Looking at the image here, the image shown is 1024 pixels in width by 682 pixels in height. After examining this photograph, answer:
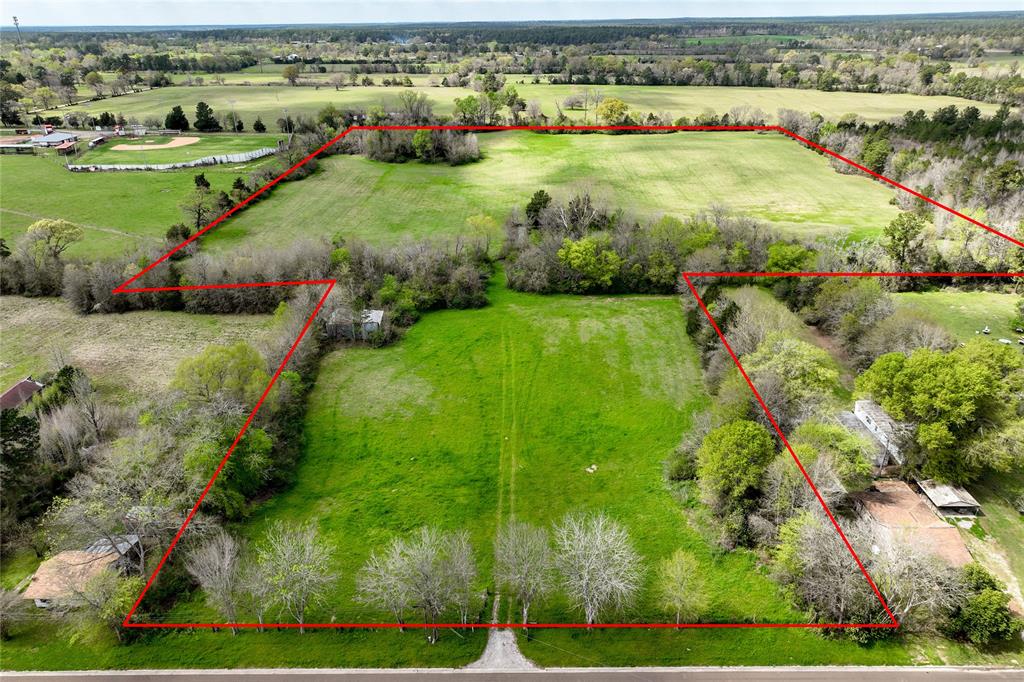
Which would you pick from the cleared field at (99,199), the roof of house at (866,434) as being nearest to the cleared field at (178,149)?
the cleared field at (99,199)

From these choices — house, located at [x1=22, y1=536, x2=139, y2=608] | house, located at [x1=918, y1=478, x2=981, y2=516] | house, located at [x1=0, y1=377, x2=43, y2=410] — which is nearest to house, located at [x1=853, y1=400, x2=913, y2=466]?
house, located at [x1=918, y1=478, x2=981, y2=516]

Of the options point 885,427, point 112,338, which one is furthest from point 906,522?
point 112,338

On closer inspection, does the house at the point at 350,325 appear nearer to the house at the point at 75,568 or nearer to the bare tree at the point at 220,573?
the bare tree at the point at 220,573

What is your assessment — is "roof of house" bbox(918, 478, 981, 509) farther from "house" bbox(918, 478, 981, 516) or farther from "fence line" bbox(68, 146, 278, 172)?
"fence line" bbox(68, 146, 278, 172)

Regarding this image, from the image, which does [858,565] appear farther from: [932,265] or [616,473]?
[932,265]

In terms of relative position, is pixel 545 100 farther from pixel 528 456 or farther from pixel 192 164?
pixel 528 456

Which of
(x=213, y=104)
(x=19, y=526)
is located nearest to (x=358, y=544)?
(x=19, y=526)
